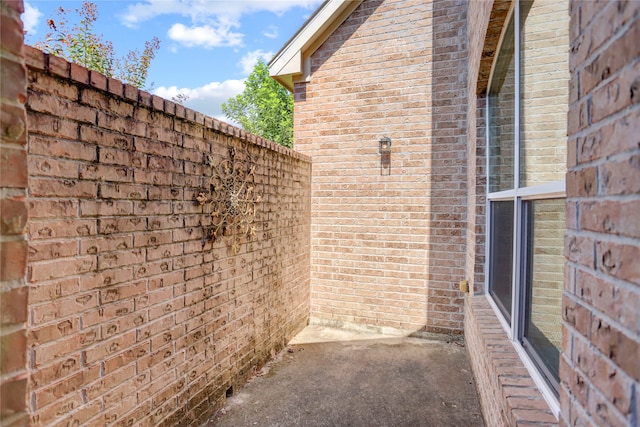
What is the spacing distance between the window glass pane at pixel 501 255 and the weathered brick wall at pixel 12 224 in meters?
2.56

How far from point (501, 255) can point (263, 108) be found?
→ 20.3 m

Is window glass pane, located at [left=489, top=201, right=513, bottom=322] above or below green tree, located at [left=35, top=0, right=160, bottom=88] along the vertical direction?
below

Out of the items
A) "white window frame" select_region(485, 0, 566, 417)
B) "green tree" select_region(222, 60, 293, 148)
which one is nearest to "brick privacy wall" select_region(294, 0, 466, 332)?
"white window frame" select_region(485, 0, 566, 417)

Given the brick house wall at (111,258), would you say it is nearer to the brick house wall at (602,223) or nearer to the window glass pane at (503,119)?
the brick house wall at (602,223)

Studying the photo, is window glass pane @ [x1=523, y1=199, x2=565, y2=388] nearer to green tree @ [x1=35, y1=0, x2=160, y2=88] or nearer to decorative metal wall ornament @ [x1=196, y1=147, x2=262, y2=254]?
decorative metal wall ornament @ [x1=196, y1=147, x2=262, y2=254]

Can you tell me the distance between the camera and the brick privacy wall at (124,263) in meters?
1.58

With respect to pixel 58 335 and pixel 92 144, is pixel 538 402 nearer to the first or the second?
pixel 58 335

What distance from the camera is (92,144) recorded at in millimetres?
Result: 1799

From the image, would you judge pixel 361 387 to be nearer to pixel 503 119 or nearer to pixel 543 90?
pixel 503 119

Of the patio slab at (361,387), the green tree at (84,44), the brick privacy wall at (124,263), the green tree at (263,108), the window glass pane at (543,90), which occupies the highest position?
the green tree at (263,108)

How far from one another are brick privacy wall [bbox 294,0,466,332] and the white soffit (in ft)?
0.36

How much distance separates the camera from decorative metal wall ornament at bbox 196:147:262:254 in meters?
2.77

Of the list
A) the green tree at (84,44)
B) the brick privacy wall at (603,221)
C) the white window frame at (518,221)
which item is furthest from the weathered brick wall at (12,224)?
the green tree at (84,44)

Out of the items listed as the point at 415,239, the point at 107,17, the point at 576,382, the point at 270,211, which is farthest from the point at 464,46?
the point at 107,17
